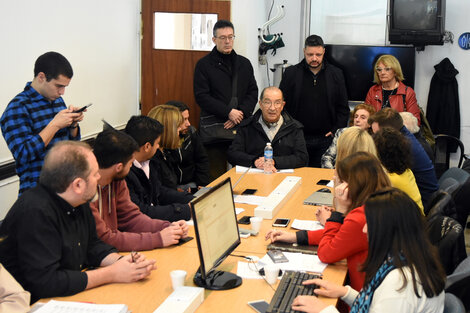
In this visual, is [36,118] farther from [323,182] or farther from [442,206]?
[442,206]

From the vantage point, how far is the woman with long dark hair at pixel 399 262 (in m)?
2.01

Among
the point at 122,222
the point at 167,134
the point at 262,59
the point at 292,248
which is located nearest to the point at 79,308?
the point at 122,222

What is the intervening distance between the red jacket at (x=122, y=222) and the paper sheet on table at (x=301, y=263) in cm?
62

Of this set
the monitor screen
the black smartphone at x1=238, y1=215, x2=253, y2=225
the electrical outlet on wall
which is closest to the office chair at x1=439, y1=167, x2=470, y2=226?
the black smartphone at x1=238, y1=215, x2=253, y2=225

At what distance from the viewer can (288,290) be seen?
7.94ft

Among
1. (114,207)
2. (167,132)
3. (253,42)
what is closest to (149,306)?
(114,207)

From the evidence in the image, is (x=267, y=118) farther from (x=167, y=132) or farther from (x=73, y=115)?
(x=73, y=115)

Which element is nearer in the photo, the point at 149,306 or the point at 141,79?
the point at 149,306

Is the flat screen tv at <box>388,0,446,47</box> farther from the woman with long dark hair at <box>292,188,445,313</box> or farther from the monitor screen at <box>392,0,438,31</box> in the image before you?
the woman with long dark hair at <box>292,188,445,313</box>

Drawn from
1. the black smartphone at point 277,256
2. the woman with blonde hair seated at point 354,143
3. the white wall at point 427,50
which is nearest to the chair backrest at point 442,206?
the woman with blonde hair seated at point 354,143

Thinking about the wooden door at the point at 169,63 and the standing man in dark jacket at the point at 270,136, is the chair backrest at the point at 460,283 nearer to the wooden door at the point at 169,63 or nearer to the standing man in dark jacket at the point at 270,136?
the standing man in dark jacket at the point at 270,136

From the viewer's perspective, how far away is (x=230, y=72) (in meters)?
5.66

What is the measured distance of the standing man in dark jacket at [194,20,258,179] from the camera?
5512 millimetres

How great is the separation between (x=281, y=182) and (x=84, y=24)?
229cm
